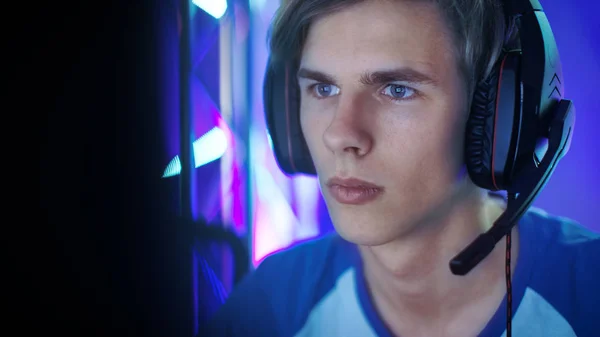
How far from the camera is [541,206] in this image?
3.28ft

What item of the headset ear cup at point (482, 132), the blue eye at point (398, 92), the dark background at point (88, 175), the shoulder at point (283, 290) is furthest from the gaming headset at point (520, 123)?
the dark background at point (88, 175)

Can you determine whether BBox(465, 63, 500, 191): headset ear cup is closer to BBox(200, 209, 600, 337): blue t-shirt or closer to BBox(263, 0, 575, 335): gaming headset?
BBox(263, 0, 575, 335): gaming headset

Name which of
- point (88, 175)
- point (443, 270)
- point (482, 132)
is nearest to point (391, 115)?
point (482, 132)

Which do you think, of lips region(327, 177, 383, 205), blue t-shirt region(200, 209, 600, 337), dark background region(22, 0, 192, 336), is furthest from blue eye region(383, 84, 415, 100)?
dark background region(22, 0, 192, 336)

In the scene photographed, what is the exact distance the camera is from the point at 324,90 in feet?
3.27

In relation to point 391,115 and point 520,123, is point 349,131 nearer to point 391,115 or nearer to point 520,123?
point 391,115

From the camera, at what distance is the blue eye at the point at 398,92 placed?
0.90 meters

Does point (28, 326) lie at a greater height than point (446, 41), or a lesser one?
lesser

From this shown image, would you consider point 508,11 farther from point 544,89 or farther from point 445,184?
point 445,184

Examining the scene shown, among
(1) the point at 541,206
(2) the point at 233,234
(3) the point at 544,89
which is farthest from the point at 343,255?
(3) the point at 544,89

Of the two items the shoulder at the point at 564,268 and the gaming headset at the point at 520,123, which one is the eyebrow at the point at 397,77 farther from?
the shoulder at the point at 564,268

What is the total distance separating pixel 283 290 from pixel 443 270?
1.09ft

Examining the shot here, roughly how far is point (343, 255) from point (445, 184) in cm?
31

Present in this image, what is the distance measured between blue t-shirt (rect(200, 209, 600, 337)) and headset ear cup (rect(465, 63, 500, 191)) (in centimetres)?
21
